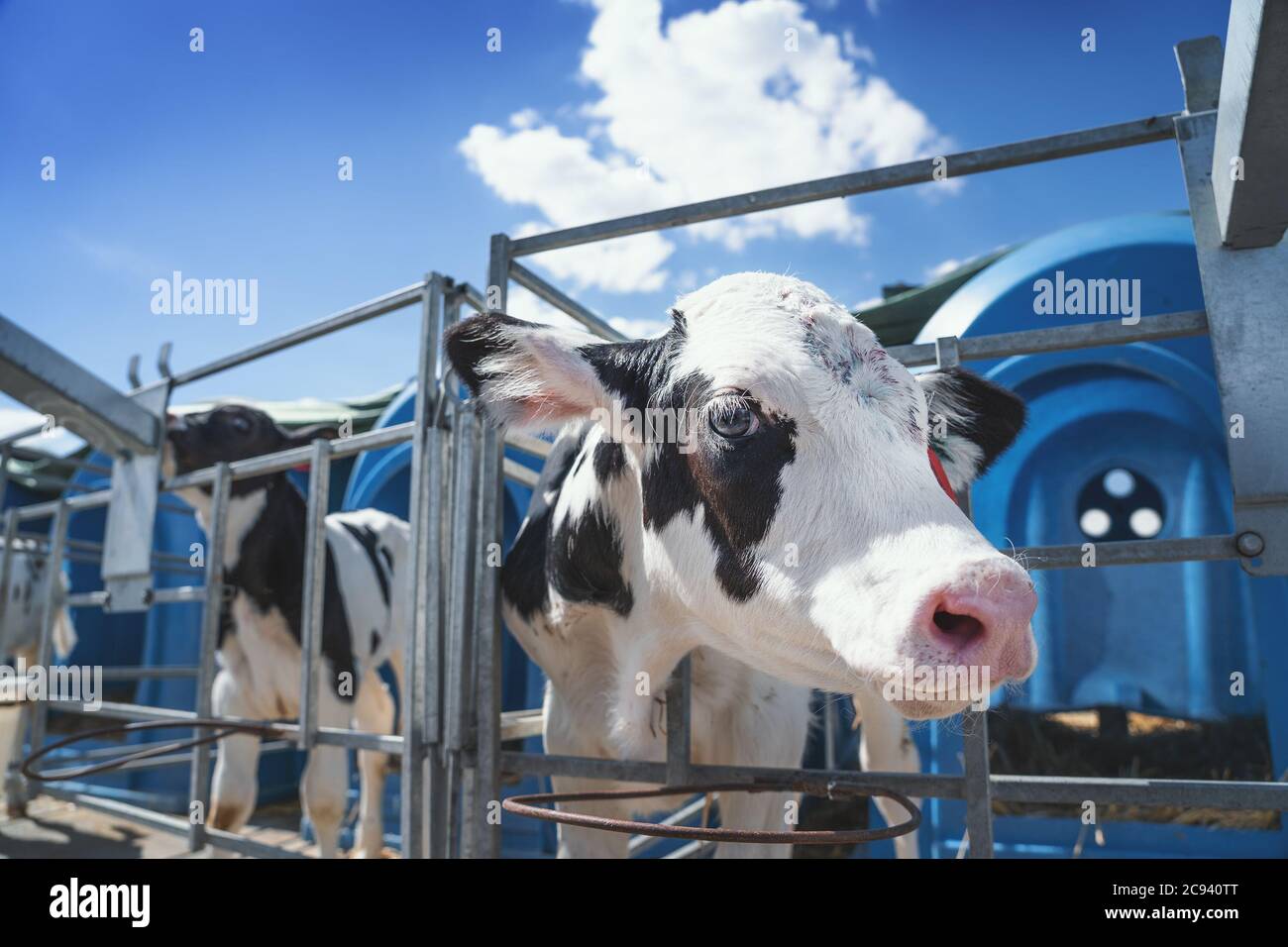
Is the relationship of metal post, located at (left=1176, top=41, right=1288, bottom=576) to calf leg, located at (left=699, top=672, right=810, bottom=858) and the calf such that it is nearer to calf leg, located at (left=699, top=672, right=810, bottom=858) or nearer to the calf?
calf leg, located at (left=699, top=672, right=810, bottom=858)

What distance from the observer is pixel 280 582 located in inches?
164

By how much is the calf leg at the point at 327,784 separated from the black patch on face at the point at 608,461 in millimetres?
2494

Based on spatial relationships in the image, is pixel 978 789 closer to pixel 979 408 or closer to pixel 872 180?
pixel 979 408

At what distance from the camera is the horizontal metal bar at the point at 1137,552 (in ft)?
5.21

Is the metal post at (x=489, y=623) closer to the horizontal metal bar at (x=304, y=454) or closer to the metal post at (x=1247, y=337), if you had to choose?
the horizontal metal bar at (x=304, y=454)

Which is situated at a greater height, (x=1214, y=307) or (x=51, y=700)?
(x=1214, y=307)

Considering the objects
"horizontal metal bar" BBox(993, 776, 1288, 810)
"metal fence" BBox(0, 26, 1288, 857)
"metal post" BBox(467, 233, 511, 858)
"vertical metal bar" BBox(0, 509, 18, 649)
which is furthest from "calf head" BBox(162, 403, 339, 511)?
"horizontal metal bar" BBox(993, 776, 1288, 810)

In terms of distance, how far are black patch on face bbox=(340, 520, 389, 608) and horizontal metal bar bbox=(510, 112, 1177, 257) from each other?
3.05 metres

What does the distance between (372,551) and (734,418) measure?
3.93 m

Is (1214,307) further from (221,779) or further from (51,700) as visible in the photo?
(51,700)

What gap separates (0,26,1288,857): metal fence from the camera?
160cm
